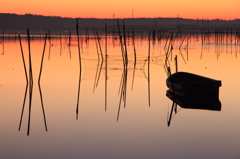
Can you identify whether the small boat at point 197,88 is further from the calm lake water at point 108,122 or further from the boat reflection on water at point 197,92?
the calm lake water at point 108,122

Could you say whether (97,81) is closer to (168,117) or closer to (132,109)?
(132,109)

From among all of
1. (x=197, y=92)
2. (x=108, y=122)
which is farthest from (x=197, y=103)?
(x=108, y=122)

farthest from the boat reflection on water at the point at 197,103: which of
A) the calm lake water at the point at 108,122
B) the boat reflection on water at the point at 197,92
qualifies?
the calm lake water at the point at 108,122

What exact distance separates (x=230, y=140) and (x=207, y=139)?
31cm

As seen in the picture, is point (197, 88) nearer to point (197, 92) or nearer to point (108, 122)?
point (197, 92)

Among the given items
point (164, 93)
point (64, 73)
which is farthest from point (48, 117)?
point (64, 73)

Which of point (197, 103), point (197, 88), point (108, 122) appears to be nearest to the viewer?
point (108, 122)

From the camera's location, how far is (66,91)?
9.58 meters

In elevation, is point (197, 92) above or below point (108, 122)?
above

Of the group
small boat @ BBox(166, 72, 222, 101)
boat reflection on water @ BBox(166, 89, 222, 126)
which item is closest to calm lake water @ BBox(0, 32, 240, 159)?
boat reflection on water @ BBox(166, 89, 222, 126)

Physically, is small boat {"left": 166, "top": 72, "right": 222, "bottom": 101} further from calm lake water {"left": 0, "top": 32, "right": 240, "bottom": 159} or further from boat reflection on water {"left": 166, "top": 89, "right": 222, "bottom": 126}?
calm lake water {"left": 0, "top": 32, "right": 240, "bottom": 159}

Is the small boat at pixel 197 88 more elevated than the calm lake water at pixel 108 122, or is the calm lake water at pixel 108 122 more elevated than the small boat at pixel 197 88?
the small boat at pixel 197 88

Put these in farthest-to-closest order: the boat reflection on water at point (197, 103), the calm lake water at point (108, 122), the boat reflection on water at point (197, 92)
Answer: the boat reflection on water at point (197, 92) → the boat reflection on water at point (197, 103) → the calm lake water at point (108, 122)

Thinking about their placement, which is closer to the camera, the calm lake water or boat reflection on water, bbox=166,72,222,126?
the calm lake water
